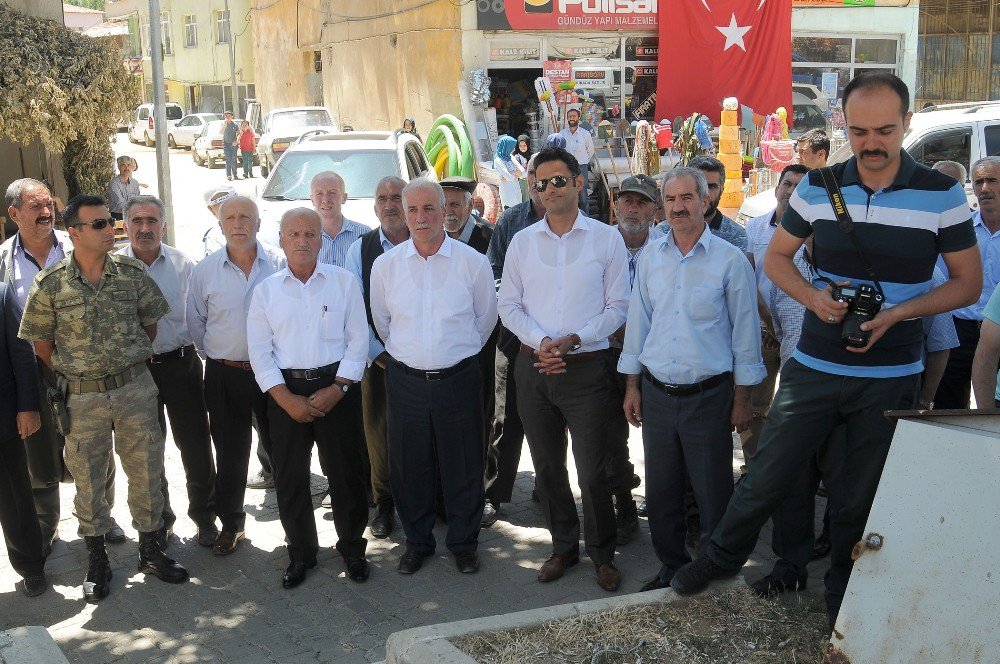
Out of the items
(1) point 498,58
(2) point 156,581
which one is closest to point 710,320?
(2) point 156,581

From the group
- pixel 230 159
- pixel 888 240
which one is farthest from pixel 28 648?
pixel 230 159

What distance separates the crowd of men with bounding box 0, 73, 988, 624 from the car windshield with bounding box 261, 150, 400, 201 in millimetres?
5218

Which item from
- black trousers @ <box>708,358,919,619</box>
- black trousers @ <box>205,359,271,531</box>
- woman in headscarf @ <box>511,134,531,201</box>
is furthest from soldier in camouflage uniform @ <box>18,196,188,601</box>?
woman in headscarf @ <box>511,134,531,201</box>

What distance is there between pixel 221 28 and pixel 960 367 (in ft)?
135

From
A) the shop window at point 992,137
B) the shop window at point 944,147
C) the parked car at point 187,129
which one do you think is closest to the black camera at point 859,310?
the shop window at point 944,147

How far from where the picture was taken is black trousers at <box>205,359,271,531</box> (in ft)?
17.9

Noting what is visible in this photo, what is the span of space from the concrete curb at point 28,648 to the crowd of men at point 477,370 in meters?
1.22

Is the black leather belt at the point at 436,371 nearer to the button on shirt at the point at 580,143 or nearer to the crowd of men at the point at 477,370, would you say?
the crowd of men at the point at 477,370

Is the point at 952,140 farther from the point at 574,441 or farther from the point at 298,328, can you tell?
the point at 298,328

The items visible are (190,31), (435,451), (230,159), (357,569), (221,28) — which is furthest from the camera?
(190,31)

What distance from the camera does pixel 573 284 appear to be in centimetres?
495

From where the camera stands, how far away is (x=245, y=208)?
5539mm

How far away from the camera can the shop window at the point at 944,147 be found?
32.0ft

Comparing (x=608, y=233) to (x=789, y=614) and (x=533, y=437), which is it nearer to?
(x=533, y=437)
